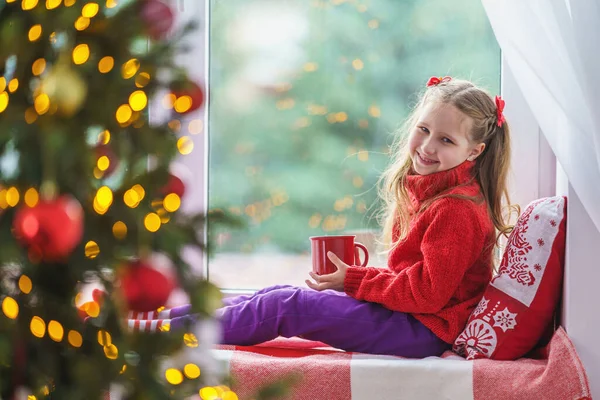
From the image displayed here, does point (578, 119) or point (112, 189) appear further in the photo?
point (578, 119)

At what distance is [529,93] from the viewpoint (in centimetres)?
153

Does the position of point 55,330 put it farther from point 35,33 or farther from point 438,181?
point 438,181

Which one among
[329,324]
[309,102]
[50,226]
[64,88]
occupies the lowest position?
[329,324]

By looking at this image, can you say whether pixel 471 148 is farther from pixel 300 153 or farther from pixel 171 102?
pixel 171 102

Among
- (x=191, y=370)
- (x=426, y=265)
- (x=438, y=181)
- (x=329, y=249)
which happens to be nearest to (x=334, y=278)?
(x=329, y=249)

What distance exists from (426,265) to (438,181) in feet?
0.74

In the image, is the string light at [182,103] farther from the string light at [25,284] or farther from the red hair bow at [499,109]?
the red hair bow at [499,109]

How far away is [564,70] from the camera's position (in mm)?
1418

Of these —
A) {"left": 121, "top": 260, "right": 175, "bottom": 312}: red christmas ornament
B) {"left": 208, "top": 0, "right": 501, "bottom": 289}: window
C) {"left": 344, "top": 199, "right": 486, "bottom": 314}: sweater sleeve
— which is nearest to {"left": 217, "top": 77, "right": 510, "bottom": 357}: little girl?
{"left": 344, "top": 199, "right": 486, "bottom": 314}: sweater sleeve

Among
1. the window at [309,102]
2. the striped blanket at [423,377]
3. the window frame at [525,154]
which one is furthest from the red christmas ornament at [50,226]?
the window at [309,102]

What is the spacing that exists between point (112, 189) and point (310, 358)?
0.89 meters

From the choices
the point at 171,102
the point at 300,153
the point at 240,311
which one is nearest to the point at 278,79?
the point at 300,153

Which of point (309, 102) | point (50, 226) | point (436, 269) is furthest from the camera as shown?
point (309, 102)

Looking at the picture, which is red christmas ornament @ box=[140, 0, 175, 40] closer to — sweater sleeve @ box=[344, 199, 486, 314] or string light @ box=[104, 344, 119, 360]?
string light @ box=[104, 344, 119, 360]
